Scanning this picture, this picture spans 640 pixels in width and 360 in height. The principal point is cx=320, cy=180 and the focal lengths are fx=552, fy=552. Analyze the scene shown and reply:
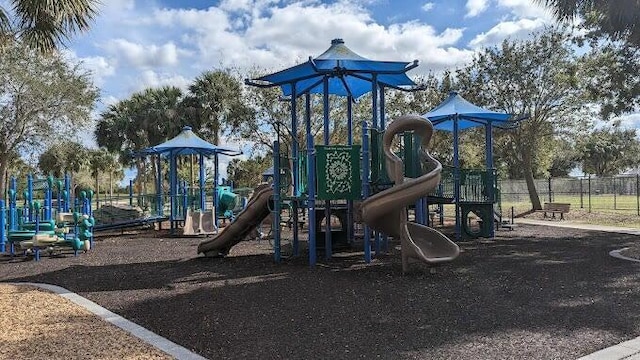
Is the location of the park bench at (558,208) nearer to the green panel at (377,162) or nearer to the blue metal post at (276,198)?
the green panel at (377,162)

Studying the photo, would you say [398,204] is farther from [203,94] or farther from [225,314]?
[203,94]

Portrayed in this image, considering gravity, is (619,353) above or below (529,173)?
below

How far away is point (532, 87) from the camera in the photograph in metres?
25.0

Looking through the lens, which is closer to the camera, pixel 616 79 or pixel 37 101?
pixel 616 79

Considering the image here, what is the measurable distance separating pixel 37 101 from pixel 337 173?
15.8m

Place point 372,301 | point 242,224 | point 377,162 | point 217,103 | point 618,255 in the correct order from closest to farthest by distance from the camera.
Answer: point 372,301 → point 377,162 → point 618,255 → point 242,224 → point 217,103

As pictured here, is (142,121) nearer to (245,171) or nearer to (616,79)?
(245,171)

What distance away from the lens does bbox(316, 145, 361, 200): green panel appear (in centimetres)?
1058

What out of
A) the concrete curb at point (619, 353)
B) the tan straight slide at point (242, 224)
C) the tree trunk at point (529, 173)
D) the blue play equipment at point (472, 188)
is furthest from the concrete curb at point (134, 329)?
the tree trunk at point (529, 173)

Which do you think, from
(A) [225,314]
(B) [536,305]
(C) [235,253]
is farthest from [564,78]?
(A) [225,314]

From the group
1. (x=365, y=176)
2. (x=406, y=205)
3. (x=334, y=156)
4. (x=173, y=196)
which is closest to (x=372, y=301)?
(x=406, y=205)

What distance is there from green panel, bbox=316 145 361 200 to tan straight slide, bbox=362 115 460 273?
0.80 m

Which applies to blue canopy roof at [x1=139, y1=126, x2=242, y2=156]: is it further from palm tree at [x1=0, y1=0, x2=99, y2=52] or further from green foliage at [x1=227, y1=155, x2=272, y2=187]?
green foliage at [x1=227, y1=155, x2=272, y2=187]

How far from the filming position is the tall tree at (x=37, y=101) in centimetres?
2083
